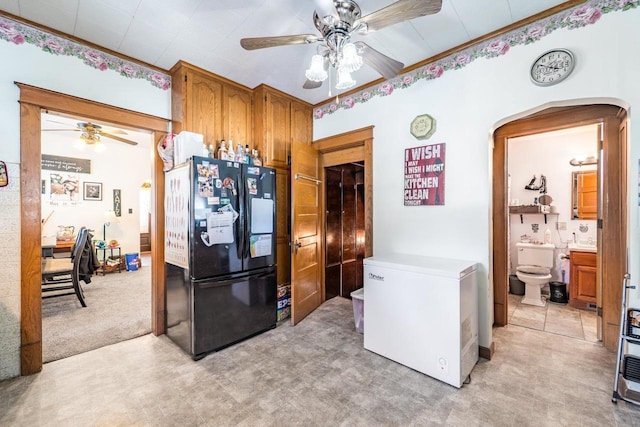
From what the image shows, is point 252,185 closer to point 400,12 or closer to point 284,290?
point 284,290

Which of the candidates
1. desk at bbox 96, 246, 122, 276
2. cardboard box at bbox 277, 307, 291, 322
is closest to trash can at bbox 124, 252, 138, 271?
desk at bbox 96, 246, 122, 276

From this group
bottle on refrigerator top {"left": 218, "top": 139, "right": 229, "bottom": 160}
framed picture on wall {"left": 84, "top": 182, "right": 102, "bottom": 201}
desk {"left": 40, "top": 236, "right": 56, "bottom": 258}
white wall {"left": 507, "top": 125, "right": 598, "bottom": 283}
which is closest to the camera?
bottle on refrigerator top {"left": 218, "top": 139, "right": 229, "bottom": 160}

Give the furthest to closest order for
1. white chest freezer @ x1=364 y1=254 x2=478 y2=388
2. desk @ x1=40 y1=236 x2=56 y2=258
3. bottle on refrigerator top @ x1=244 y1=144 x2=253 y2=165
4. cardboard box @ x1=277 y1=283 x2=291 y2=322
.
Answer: desk @ x1=40 y1=236 x2=56 y2=258
cardboard box @ x1=277 y1=283 x2=291 y2=322
bottle on refrigerator top @ x1=244 y1=144 x2=253 y2=165
white chest freezer @ x1=364 y1=254 x2=478 y2=388

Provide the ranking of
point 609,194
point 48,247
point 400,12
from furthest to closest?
point 48,247 < point 609,194 < point 400,12

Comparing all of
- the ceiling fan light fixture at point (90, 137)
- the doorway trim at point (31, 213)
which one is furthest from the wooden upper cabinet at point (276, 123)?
the ceiling fan light fixture at point (90, 137)

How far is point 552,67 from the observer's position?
6.60 feet

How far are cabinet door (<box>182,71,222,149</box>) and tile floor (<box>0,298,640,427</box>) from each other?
86.5 inches

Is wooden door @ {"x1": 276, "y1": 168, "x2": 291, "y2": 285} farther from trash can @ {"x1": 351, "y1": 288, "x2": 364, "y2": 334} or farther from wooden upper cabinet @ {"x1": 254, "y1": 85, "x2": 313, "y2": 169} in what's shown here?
trash can @ {"x1": 351, "y1": 288, "x2": 364, "y2": 334}

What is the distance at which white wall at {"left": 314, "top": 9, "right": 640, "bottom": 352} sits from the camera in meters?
1.81

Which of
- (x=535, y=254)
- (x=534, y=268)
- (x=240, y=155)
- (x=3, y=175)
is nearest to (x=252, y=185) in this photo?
(x=240, y=155)

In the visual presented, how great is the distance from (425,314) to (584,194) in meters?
3.75

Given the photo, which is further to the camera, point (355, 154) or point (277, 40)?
point (355, 154)

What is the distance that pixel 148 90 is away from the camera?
2.76 metres

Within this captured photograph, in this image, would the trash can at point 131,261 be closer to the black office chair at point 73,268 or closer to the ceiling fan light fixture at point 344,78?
the black office chair at point 73,268
